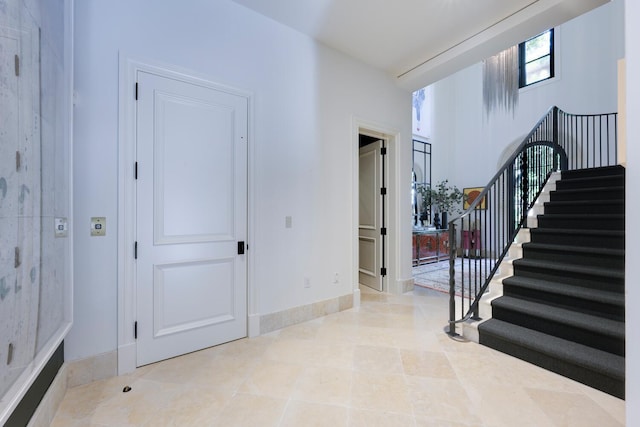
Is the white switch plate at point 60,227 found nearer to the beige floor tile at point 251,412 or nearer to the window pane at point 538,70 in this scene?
the beige floor tile at point 251,412

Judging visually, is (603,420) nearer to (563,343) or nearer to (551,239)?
(563,343)

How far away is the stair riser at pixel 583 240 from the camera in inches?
106

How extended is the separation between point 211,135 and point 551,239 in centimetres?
380

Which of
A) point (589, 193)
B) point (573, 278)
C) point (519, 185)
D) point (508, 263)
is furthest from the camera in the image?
point (519, 185)

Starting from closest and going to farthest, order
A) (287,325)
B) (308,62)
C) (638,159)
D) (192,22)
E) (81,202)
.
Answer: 1. (638,159)
2. (81,202)
3. (192,22)
4. (287,325)
5. (308,62)

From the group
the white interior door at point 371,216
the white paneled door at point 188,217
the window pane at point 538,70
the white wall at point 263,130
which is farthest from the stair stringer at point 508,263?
the window pane at point 538,70

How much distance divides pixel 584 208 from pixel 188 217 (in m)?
4.41

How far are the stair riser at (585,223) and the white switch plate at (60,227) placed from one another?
4713 mm

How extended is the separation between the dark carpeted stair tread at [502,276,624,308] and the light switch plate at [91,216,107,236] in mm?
3592

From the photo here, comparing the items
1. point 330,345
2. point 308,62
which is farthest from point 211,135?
point 330,345

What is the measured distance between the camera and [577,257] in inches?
109

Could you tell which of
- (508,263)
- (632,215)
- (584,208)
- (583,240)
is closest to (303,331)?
(508,263)

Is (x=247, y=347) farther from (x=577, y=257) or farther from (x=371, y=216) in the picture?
(x=577, y=257)

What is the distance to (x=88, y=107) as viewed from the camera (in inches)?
75.9
